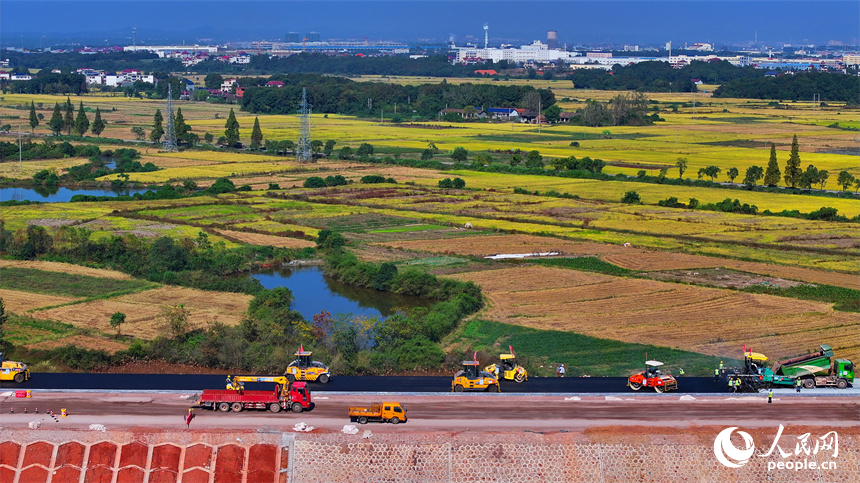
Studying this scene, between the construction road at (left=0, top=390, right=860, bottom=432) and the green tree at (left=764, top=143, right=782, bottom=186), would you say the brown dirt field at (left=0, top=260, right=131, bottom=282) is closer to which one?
the construction road at (left=0, top=390, right=860, bottom=432)

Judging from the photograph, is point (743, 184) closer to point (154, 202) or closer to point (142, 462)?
point (154, 202)

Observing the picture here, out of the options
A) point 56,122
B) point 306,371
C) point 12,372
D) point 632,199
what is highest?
point 56,122

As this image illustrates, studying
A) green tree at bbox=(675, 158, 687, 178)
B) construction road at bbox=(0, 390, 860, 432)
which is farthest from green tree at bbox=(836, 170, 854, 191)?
construction road at bbox=(0, 390, 860, 432)

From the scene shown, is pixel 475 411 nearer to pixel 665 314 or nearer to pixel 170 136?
pixel 665 314

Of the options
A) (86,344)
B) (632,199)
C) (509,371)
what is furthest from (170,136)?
(509,371)

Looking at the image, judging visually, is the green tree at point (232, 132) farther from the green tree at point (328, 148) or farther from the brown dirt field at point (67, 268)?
the brown dirt field at point (67, 268)
